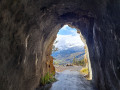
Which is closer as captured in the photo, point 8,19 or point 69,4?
point 8,19

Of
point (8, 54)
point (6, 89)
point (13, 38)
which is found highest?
point (13, 38)

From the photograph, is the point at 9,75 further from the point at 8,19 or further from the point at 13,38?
the point at 8,19

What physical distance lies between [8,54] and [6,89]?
1.07 metres

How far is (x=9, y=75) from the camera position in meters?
3.77

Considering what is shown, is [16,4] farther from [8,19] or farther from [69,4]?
[69,4]

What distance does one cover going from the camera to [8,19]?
10.9 ft

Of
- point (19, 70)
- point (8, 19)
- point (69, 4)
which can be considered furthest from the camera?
point (69, 4)

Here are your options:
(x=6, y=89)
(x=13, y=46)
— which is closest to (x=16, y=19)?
(x=13, y=46)

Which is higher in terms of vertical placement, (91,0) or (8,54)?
(91,0)

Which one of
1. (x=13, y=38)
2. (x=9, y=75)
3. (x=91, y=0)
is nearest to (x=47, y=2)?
(x=91, y=0)

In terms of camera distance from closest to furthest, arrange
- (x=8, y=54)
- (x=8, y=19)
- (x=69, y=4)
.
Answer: (x=8, y=19) → (x=8, y=54) → (x=69, y=4)

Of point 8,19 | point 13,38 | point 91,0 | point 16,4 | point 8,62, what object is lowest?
point 8,62

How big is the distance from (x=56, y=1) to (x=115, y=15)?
2.90 metres

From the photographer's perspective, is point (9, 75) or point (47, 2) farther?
point (47, 2)
